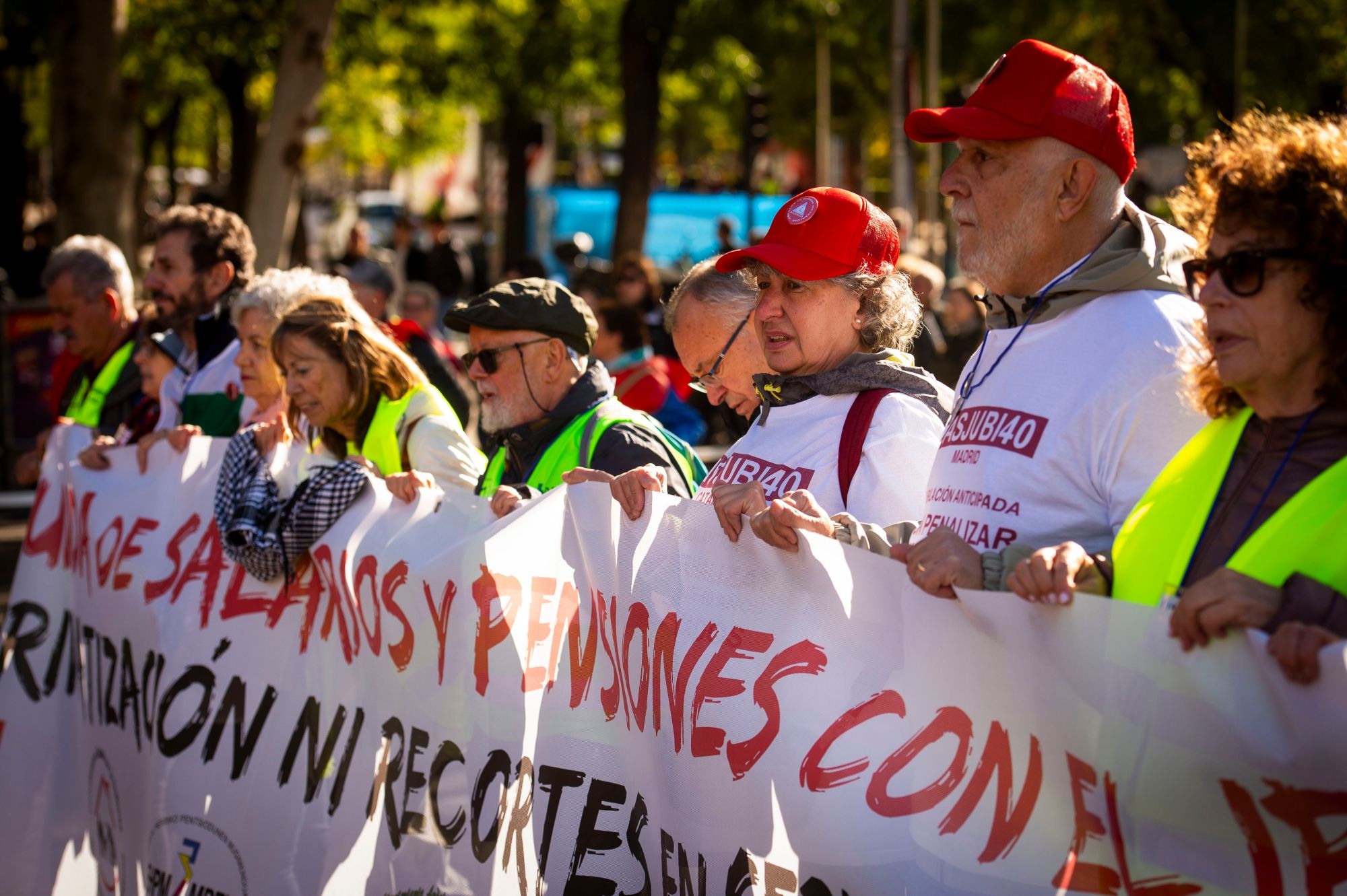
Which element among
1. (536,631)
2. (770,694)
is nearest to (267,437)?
(536,631)

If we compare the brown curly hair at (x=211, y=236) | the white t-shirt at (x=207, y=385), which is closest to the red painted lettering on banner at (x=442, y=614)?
the white t-shirt at (x=207, y=385)

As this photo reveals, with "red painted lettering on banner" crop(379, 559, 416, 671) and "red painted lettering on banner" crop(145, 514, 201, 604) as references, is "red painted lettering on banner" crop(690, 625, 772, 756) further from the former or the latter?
"red painted lettering on banner" crop(145, 514, 201, 604)

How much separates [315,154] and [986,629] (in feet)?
169

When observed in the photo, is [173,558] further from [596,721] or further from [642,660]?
[642,660]

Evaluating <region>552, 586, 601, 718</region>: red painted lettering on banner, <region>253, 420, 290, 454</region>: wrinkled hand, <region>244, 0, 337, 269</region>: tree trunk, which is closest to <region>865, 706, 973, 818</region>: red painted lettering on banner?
<region>552, 586, 601, 718</region>: red painted lettering on banner

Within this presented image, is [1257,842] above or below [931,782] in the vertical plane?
above

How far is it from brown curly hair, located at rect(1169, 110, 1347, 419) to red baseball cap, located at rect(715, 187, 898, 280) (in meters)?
1.11

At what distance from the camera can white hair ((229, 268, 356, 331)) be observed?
500 centimetres

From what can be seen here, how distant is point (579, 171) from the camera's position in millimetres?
47188

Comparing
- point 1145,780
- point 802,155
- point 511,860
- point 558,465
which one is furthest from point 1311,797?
point 802,155

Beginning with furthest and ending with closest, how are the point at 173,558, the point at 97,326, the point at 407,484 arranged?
the point at 97,326
the point at 173,558
the point at 407,484

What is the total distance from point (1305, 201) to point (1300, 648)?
0.61m

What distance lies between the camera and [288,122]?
41.9ft

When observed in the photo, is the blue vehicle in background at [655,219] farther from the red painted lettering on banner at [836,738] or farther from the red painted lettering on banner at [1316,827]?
the red painted lettering on banner at [1316,827]
